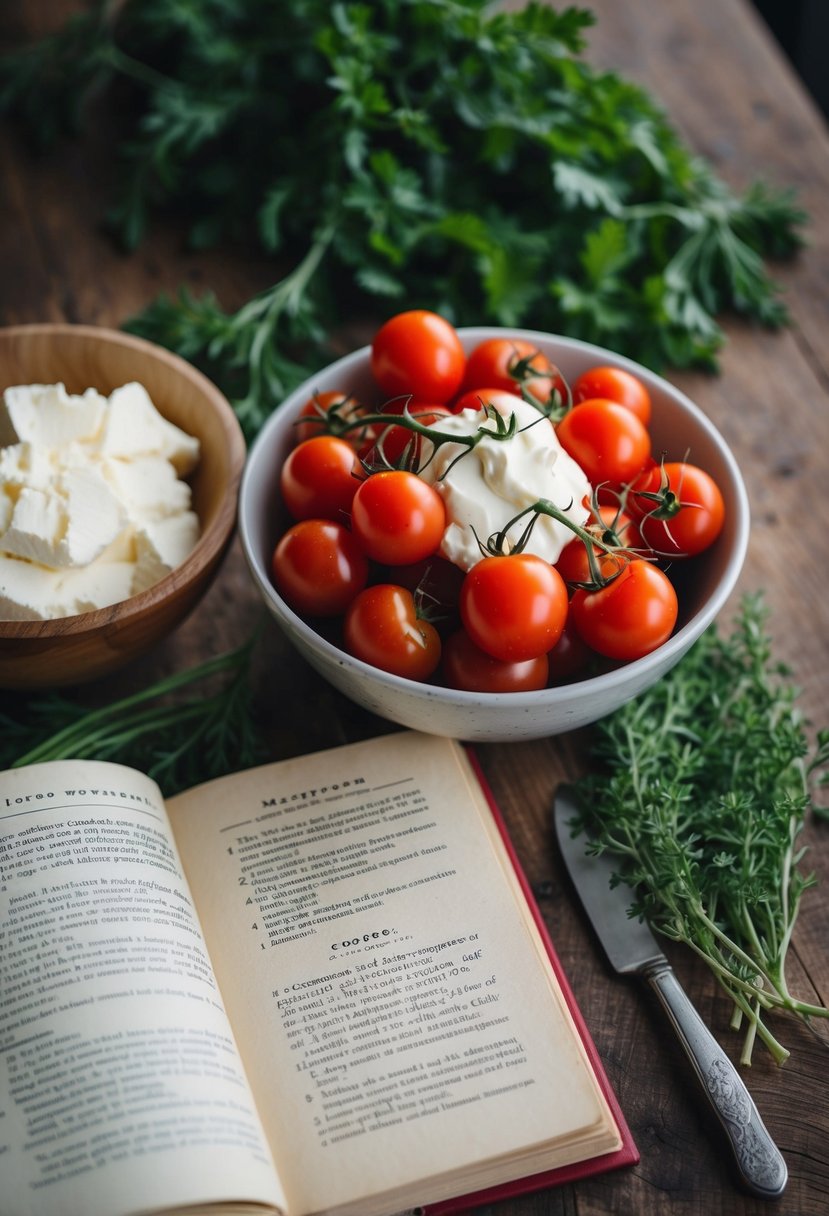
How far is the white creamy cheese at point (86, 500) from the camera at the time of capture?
0.91 meters

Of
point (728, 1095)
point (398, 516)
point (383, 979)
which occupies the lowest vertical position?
point (383, 979)

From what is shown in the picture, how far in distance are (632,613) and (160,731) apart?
0.48m

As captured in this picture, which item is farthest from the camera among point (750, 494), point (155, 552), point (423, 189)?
point (423, 189)

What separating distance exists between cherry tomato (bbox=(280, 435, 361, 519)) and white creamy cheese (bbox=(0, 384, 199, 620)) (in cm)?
13

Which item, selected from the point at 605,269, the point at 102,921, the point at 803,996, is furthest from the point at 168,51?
the point at 803,996

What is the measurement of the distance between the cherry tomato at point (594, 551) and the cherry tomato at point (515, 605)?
1.5 inches

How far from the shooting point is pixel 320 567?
891 millimetres

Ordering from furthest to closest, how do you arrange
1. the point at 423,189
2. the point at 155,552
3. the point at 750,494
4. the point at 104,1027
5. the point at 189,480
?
the point at 423,189 → the point at 750,494 → the point at 189,480 → the point at 155,552 → the point at 104,1027

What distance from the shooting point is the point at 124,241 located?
1.45 m

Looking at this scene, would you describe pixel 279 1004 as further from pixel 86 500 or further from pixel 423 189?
pixel 423 189

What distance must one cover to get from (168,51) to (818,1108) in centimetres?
162

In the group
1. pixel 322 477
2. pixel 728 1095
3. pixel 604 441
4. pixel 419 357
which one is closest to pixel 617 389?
pixel 604 441

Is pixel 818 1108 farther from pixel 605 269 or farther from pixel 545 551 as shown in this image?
pixel 605 269

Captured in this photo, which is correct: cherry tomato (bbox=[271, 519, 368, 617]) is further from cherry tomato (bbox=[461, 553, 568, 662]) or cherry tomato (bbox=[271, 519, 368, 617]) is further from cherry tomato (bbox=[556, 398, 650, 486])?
cherry tomato (bbox=[556, 398, 650, 486])
